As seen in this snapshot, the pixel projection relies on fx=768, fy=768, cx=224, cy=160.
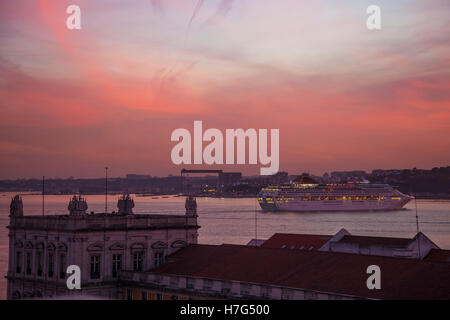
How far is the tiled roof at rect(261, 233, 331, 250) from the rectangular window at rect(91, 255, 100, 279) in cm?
1670

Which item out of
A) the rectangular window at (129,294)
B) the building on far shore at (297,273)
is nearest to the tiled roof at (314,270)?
the building on far shore at (297,273)

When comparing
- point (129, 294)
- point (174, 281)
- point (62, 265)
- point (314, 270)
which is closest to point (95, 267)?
point (62, 265)

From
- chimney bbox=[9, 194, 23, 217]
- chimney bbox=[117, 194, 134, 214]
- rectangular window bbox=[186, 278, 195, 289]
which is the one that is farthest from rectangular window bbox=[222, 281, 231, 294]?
chimney bbox=[9, 194, 23, 217]

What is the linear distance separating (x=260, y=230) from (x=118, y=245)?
10492 cm

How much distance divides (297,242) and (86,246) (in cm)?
1936

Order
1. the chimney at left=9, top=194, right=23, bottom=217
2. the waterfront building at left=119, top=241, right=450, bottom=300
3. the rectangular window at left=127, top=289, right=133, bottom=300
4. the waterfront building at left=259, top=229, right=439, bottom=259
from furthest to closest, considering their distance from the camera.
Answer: the chimney at left=9, top=194, right=23, bottom=217
the waterfront building at left=259, top=229, right=439, bottom=259
the rectangular window at left=127, top=289, right=133, bottom=300
the waterfront building at left=119, top=241, right=450, bottom=300

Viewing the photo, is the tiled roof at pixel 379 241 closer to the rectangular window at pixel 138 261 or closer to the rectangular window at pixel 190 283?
the rectangular window at pixel 190 283

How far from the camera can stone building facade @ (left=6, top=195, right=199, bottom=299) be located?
155ft

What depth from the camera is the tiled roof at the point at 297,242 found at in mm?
57684

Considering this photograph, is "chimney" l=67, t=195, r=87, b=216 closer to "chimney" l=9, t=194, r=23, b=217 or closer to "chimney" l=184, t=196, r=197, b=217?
"chimney" l=9, t=194, r=23, b=217

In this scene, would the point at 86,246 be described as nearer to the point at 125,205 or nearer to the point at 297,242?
the point at 125,205
